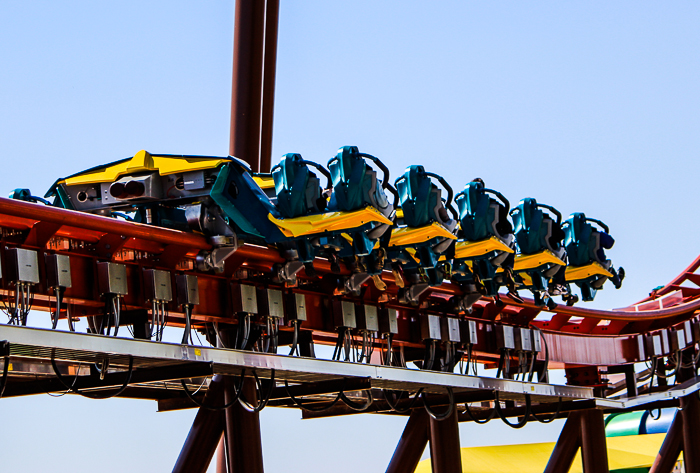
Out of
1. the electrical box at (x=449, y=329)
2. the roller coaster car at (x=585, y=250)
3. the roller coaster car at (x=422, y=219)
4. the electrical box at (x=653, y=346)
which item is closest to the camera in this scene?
the roller coaster car at (x=422, y=219)

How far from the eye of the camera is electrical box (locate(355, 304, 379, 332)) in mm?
Answer: 4977

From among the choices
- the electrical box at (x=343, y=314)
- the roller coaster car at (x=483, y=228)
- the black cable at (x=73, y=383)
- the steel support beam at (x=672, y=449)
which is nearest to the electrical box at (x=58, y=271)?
the black cable at (x=73, y=383)

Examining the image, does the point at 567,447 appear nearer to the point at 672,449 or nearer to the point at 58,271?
the point at 672,449

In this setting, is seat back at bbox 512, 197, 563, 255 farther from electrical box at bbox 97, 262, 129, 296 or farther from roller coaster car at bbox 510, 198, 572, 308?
electrical box at bbox 97, 262, 129, 296

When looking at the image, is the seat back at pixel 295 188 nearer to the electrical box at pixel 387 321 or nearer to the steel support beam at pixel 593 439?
the electrical box at pixel 387 321

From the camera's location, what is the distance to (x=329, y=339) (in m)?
5.41

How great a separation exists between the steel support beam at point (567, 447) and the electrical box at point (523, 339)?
3.09 feet

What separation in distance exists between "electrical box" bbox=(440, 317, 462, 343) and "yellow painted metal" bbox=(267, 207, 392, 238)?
1.96 m

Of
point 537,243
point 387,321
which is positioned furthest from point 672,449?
point 387,321

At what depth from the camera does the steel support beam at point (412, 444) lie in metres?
6.10

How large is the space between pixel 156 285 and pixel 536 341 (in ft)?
11.0

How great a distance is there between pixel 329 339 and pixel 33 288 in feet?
7.27

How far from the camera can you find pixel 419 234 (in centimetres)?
412

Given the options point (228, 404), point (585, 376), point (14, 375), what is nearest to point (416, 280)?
point (228, 404)
